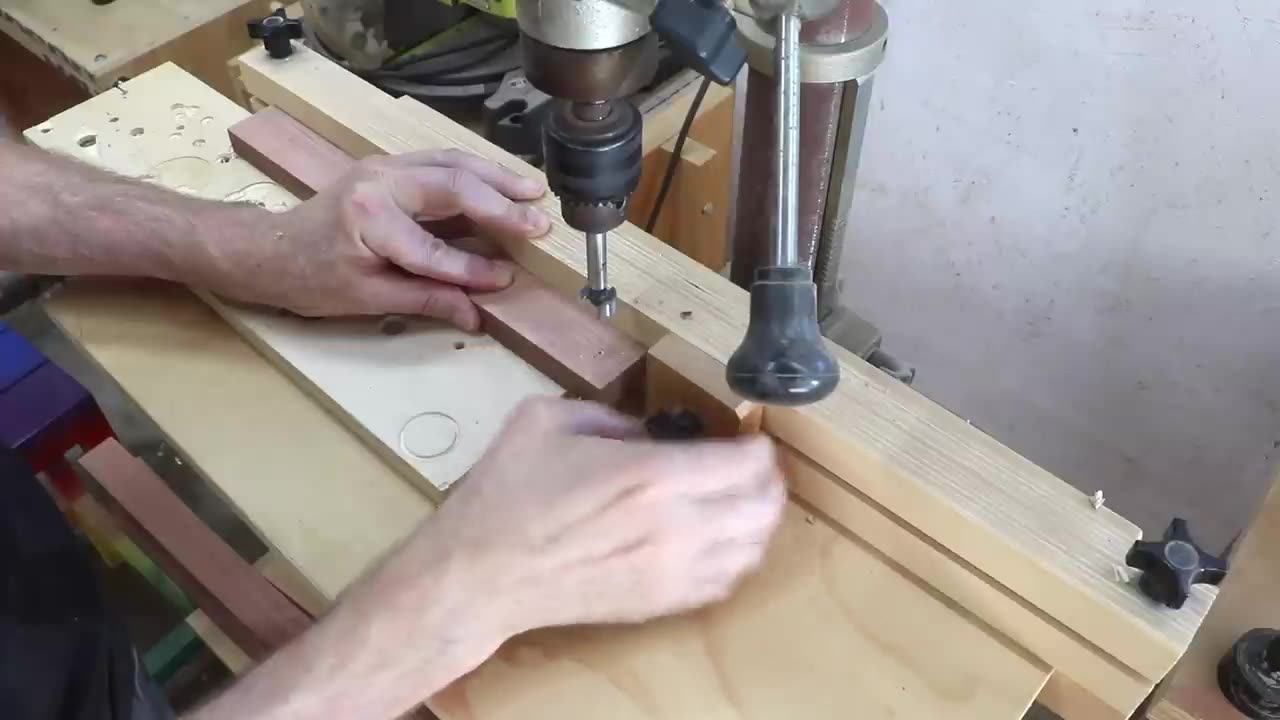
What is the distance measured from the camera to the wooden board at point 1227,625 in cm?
67

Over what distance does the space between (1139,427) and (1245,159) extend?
0.38 m

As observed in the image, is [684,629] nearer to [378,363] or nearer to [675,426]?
[675,426]

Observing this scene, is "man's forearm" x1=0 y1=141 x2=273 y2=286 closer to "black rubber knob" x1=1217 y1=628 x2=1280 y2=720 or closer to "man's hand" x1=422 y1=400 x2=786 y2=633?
"man's hand" x1=422 y1=400 x2=786 y2=633

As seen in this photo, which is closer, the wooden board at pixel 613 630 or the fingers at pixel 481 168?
the wooden board at pixel 613 630

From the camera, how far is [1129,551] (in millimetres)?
535

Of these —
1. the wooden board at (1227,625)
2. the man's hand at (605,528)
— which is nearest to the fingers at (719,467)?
the man's hand at (605,528)

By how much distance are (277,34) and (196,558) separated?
1.49ft

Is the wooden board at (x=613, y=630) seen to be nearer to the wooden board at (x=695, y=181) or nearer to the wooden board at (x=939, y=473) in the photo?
the wooden board at (x=939, y=473)

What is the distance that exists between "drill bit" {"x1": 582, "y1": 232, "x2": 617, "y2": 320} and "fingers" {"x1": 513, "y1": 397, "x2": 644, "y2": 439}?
7cm

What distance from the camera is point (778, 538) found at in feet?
2.02

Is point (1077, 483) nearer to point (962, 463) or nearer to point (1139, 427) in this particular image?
point (1139, 427)

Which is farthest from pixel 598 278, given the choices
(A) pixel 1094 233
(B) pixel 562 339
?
(A) pixel 1094 233

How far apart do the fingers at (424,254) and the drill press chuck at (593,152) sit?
0.18m

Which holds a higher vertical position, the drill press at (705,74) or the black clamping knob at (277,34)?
the drill press at (705,74)
